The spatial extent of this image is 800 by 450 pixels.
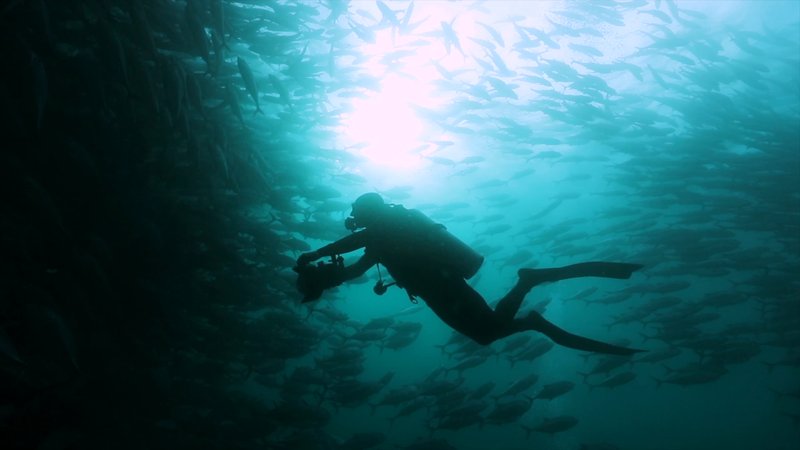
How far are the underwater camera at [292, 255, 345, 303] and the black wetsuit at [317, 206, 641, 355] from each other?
5.5 inches

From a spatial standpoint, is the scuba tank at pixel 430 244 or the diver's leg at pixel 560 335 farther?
the diver's leg at pixel 560 335

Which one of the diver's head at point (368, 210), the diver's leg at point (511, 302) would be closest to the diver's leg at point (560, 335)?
→ the diver's leg at point (511, 302)

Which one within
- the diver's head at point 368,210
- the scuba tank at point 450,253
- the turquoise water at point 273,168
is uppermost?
the turquoise water at point 273,168

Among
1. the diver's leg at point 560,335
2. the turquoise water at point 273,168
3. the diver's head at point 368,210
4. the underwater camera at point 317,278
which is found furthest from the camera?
the turquoise water at point 273,168

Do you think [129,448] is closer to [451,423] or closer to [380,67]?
[451,423]

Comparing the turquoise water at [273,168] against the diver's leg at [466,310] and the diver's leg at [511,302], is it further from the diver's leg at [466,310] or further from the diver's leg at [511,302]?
the diver's leg at [511,302]

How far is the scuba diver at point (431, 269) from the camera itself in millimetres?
3738

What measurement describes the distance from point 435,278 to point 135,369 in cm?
852

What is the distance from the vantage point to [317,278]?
373 centimetres

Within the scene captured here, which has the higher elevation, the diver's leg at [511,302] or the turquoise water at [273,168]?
the turquoise water at [273,168]

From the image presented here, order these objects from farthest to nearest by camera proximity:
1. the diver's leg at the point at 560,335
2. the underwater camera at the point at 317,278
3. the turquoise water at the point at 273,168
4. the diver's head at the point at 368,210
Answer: the turquoise water at the point at 273,168, the diver's leg at the point at 560,335, the diver's head at the point at 368,210, the underwater camera at the point at 317,278

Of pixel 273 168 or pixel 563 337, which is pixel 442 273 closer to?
pixel 563 337

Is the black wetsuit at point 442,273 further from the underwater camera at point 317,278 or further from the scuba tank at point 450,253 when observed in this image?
the underwater camera at point 317,278

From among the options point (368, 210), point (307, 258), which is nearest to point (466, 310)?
point (368, 210)
